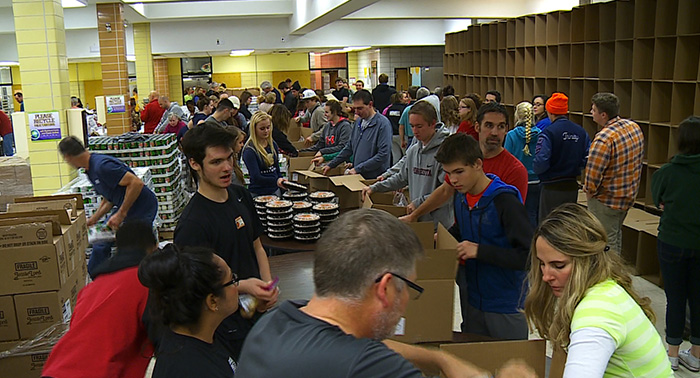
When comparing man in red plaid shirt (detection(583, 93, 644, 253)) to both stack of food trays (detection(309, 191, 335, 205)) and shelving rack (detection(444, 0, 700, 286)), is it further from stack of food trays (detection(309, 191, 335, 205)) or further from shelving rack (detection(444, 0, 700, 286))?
stack of food trays (detection(309, 191, 335, 205))

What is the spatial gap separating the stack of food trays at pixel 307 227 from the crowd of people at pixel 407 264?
0.41 meters

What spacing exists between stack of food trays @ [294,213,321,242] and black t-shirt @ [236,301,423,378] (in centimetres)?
280

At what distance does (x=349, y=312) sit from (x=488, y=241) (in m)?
1.60

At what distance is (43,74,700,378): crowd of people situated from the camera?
132 cm

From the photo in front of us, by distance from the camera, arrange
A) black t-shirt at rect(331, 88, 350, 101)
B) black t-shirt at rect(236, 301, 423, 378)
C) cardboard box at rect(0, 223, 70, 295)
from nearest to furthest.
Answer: black t-shirt at rect(236, 301, 423, 378) < cardboard box at rect(0, 223, 70, 295) < black t-shirt at rect(331, 88, 350, 101)

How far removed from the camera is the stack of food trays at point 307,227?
4.14m

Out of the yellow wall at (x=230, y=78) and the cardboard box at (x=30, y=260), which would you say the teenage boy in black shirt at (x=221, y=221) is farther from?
the yellow wall at (x=230, y=78)

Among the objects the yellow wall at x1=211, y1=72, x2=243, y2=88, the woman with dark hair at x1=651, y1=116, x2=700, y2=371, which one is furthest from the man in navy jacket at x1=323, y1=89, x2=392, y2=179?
the yellow wall at x1=211, y1=72, x2=243, y2=88

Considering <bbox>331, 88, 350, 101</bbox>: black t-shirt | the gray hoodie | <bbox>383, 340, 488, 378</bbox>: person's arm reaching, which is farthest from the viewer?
<bbox>331, 88, 350, 101</bbox>: black t-shirt

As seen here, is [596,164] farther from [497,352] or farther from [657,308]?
[497,352]

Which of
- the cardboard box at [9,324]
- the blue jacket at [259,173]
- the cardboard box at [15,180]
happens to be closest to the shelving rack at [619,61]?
the blue jacket at [259,173]

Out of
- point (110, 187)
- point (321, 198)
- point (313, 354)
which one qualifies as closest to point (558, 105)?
point (321, 198)

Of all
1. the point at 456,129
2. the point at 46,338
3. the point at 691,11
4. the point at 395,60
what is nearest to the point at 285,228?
the point at 46,338

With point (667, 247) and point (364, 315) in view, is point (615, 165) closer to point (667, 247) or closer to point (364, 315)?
point (667, 247)
